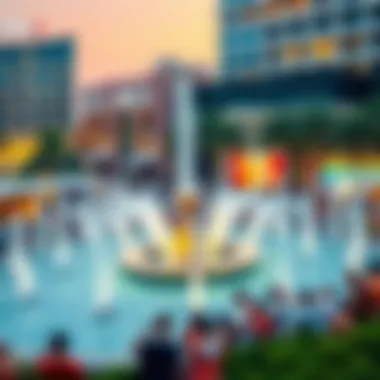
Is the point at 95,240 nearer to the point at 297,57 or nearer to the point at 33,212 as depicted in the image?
the point at 33,212

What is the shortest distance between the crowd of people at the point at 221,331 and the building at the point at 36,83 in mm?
477

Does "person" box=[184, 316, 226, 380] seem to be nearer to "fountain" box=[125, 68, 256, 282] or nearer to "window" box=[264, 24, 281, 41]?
"fountain" box=[125, 68, 256, 282]

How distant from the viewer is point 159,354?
5.36ft

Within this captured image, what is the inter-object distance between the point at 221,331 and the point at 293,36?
666mm

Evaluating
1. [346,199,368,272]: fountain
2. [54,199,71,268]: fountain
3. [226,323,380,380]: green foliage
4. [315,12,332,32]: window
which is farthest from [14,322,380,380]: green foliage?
[315,12,332,32]: window

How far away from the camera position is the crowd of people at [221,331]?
1641 millimetres

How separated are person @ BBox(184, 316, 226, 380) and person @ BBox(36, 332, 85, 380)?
0.77ft

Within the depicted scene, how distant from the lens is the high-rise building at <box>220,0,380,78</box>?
168 cm

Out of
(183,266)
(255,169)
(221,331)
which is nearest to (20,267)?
(183,266)

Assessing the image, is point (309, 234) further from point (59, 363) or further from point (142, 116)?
point (59, 363)

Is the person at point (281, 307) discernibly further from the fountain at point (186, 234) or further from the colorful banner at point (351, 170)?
the colorful banner at point (351, 170)

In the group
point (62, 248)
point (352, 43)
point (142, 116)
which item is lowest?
point (62, 248)

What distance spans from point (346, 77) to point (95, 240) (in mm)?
653

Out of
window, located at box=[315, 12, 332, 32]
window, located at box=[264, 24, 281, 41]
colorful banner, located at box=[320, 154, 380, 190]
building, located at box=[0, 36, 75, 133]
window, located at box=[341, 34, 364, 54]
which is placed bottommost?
colorful banner, located at box=[320, 154, 380, 190]
